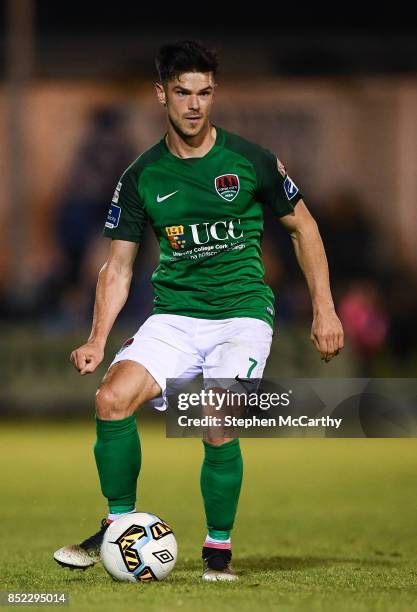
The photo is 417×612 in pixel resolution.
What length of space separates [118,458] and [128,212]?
113 cm

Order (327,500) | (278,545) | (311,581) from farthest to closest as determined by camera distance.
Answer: (327,500) < (278,545) < (311,581)

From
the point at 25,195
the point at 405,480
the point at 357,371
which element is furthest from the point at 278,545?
the point at 25,195

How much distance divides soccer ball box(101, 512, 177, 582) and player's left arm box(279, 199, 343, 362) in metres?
1.07

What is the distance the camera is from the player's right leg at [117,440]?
6066 mm

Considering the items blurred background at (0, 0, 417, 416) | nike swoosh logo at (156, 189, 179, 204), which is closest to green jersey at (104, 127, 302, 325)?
nike swoosh logo at (156, 189, 179, 204)

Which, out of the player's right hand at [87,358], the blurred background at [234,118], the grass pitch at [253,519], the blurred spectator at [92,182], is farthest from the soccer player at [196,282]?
the blurred spectator at [92,182]

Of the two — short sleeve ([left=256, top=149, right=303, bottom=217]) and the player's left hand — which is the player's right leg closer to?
the player's left hand

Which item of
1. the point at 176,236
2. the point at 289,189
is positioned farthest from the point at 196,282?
the point at 289,189

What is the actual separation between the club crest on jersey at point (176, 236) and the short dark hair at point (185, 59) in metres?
0.65

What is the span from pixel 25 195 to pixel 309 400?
15.0 meters

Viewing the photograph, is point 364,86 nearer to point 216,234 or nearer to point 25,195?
point 25,195

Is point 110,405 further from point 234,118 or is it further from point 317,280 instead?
point 234,118

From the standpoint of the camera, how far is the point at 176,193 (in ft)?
20.7

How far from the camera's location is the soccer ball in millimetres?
5926
